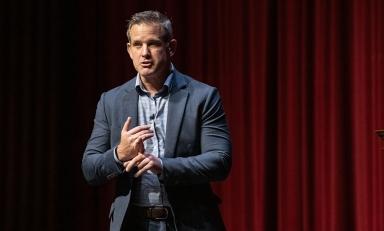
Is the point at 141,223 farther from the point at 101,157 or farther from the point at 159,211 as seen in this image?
the point at 101,157

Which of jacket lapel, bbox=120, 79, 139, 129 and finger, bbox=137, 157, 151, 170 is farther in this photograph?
jacket lapel, bbox=120, 79, 139, 129

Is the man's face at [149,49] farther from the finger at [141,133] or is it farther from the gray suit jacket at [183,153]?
the finger at [141,133]

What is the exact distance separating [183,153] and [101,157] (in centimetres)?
23

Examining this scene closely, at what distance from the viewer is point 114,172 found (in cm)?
181

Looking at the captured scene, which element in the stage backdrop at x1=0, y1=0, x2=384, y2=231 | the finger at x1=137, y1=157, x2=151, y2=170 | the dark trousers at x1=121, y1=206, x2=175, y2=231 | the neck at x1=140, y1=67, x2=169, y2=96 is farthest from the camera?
the stage backdrop at x1=0, y1=0, x2=384, y2=231

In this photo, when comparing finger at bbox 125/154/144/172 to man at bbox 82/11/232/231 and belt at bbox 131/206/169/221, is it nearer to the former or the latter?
man at bbox 82/11/232/231

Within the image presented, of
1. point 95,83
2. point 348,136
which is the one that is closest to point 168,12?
point 95,83

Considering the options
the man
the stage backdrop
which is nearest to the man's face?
the man

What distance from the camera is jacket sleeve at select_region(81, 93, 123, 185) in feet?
5.94

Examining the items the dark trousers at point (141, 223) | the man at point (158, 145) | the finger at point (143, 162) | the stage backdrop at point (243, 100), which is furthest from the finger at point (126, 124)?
the stage backdrop at point (243, 100)

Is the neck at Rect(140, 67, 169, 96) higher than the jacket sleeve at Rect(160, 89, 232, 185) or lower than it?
higher

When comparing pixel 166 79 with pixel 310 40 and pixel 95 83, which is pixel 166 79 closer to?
pixel 310 40

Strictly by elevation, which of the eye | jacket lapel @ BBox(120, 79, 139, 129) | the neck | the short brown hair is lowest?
jacket lapel @ BBox(120, 79, 139, 129)

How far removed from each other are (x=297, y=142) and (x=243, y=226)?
58 centimetres
